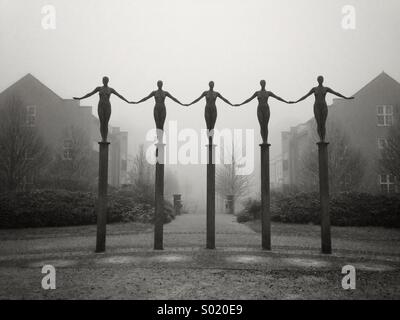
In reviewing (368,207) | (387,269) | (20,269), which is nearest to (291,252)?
(387,269)

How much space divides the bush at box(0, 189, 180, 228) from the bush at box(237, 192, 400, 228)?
657cm

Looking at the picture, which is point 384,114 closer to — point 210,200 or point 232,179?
point 232,179

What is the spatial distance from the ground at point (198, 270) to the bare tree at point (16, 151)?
1169 cm

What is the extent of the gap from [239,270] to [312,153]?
22.1m

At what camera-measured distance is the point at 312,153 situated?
26.2m

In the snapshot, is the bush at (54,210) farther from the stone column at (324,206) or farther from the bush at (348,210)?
the stone column at (324,206)

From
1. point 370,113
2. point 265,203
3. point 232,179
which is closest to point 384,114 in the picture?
point 370,113

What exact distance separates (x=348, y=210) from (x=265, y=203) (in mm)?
8513

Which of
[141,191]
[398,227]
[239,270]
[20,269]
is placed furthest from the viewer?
[141,191]

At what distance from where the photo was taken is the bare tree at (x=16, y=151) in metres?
20.4

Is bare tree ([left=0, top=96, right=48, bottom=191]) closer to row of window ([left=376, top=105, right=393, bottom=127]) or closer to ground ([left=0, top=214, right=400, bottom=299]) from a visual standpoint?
ground ([left=0, top=214, right=400, bottom=299])

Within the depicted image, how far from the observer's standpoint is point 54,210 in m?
14.8

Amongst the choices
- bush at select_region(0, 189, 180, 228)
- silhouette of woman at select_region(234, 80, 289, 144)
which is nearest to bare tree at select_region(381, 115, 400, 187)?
bush at select_region(0, 189, 180, 228)
